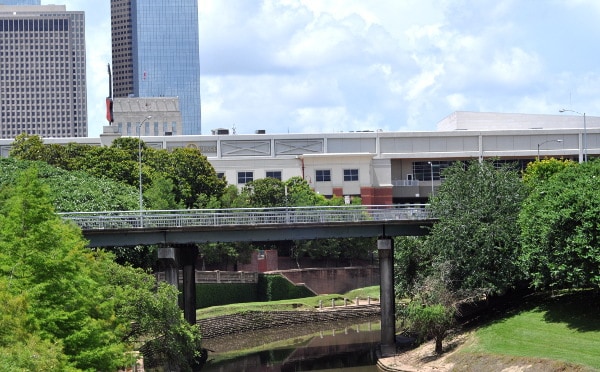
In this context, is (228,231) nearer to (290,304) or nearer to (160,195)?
(160,195)

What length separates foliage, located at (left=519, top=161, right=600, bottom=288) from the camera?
6812 cm

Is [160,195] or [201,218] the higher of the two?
[160,195]

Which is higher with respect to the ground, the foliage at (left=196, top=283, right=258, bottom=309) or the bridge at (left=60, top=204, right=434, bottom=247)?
the bridge at (left=60, top=204, right=434, bottom=247)

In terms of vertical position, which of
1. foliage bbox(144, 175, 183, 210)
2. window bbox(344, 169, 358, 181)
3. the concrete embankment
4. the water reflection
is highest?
window bbox(344, 169, 358, 181)

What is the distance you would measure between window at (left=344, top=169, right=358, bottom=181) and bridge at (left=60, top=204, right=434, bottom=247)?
72.6 metres

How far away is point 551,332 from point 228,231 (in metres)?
22.7

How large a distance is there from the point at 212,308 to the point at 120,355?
164 feet

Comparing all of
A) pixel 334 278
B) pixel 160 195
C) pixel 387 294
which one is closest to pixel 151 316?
pixel 387 294

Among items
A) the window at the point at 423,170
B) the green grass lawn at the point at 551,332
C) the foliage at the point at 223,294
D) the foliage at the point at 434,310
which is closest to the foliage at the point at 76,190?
the foliage at the point at 223,294

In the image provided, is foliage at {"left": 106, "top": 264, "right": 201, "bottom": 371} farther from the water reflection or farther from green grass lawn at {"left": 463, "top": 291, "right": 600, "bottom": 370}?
green grass lawn at {"left": 463, "top": 291, "right": 600, "bottom": 370}

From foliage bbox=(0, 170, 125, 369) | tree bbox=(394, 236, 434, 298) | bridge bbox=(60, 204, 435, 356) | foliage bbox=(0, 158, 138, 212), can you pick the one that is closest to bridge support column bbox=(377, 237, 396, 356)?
bridge bbox=(60, 204, 435, 356)

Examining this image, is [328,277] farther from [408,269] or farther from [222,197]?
[408,269]

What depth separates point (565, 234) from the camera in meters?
69.8

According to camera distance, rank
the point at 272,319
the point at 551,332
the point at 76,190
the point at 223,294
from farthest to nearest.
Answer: the point at 223,294 < the point at 272,319 < the point at 76,190 < the point at 551,332
